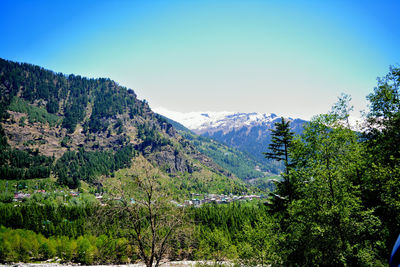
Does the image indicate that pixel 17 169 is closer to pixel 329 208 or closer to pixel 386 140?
pixel 329 208

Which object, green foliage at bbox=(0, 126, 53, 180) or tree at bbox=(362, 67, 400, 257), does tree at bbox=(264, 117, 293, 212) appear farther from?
green foliage at bbox=(0, 126, 53, 180)

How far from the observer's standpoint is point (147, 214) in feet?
56.4

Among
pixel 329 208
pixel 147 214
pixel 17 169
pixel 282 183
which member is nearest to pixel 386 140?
pixel 329 208

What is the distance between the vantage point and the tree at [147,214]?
1609cm

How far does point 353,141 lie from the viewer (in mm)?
18922

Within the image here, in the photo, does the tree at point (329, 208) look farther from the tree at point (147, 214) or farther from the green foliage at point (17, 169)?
the green foliage at point (17, 169)

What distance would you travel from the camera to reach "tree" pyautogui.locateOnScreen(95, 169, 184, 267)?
1609 cm

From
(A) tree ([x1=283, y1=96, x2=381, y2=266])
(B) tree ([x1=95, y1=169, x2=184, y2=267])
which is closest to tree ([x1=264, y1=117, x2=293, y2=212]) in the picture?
(A) tree ([x1=283, y1=96, x2=381, y2=266])

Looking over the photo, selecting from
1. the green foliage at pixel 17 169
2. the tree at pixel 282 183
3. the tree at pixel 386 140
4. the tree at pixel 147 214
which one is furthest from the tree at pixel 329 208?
the green foliage at pixel 17 169

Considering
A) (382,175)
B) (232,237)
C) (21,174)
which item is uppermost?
(382,175)

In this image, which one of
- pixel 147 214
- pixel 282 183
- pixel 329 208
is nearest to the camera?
pixel 329 208

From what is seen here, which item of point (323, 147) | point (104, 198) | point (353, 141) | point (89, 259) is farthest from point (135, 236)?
point (89, 259)

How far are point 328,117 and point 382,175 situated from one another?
5.89 m

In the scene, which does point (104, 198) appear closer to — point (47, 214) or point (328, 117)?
point (328, 117)
